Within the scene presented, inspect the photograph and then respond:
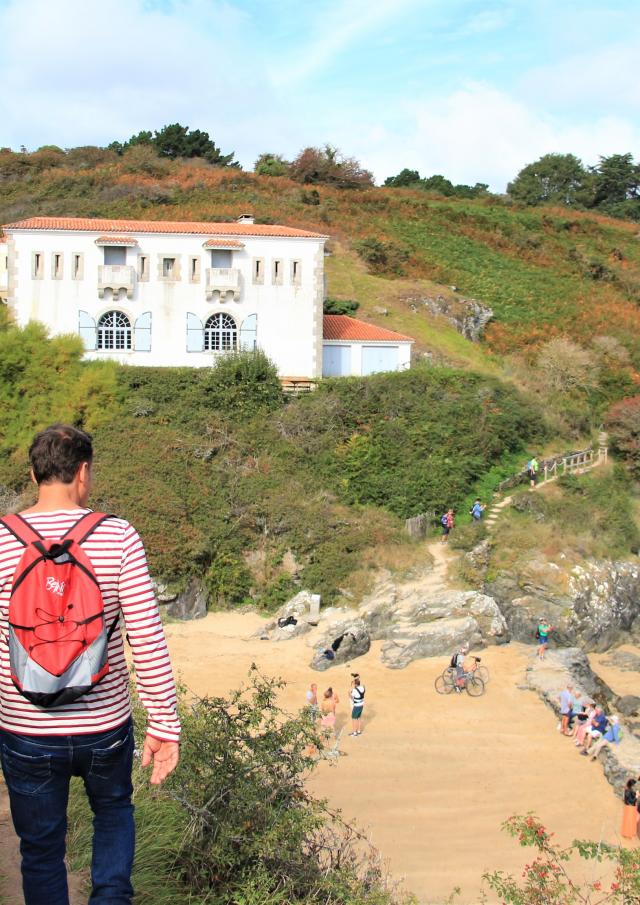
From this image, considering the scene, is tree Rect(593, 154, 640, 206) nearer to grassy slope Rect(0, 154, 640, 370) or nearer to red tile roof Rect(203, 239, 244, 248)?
grassy slope Rect(0, 154, 640, 370)

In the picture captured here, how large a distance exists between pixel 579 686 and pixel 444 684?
2739 mm

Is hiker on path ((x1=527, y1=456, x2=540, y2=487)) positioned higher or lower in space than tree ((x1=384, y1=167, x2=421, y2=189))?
lower

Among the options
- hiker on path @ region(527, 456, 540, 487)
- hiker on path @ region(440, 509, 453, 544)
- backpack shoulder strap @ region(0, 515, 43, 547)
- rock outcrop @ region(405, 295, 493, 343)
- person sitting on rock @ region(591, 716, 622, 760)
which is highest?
rock outcrop @ region(405, 295, 493, 343)

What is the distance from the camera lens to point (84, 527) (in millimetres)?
3613

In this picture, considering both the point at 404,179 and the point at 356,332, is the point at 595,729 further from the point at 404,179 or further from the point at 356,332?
the point at 404,179

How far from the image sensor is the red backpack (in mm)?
3441

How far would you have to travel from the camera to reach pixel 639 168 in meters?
77.2

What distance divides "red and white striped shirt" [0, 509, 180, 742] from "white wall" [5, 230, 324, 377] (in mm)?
26111

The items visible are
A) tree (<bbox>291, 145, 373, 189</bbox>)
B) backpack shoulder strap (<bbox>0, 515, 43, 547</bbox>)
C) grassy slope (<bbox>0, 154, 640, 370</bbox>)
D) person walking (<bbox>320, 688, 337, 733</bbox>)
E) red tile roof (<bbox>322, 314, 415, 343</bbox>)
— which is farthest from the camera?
tree (<bbox>291, 145, 373, 189</bbox>)

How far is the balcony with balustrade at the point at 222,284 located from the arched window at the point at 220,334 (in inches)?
27.7

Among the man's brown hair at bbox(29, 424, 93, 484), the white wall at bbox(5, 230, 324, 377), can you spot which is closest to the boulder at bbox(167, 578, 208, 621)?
the white wall at bbox(5, 230, 324, 377)

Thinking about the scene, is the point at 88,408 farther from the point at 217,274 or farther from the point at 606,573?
the point at 606,573

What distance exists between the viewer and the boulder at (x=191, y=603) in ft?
70.9

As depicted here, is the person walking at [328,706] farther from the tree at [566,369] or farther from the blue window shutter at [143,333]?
the tree at [566,369]
